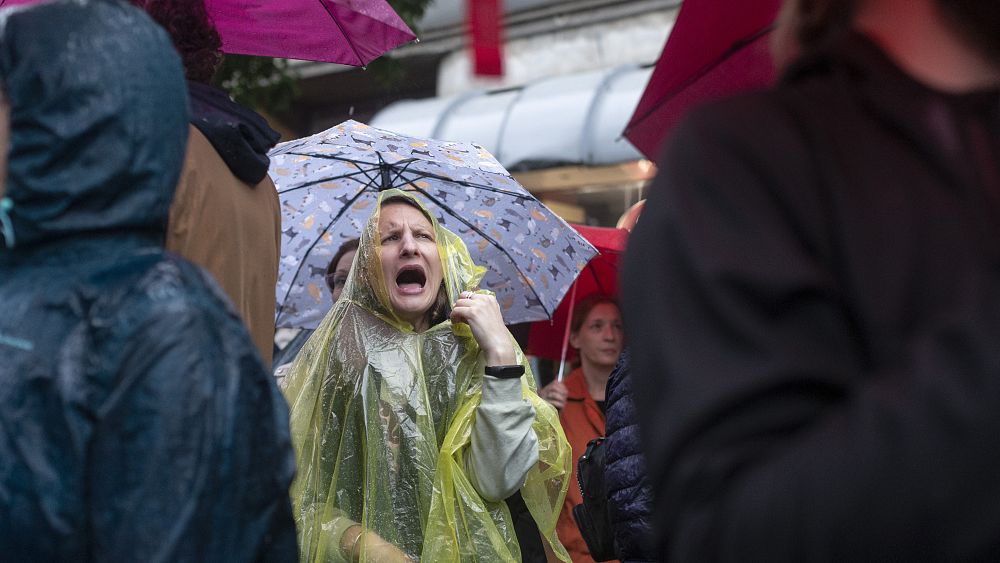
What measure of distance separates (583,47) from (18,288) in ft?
35.1

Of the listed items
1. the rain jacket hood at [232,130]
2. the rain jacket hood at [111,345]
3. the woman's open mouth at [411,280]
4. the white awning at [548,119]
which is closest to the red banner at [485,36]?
the rain jacket hood at [232,130]

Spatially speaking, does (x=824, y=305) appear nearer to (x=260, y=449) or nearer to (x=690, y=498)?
(x=690, y=498)

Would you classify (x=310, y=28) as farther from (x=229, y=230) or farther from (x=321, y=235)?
(x=229, y=230)

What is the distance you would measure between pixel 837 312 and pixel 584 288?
5012 mm

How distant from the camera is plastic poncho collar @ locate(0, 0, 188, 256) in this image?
1324 millimetres

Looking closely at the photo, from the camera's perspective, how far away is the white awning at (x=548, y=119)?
10.1m

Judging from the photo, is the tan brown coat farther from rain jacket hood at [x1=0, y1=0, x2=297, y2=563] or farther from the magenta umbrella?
the magenta umbrella

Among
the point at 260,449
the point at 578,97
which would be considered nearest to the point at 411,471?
the point at 260,449

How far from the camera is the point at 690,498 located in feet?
3.05

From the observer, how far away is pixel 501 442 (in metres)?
3.17

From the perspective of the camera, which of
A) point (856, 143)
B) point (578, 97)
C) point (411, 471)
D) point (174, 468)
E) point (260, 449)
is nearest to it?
point (856, 143)

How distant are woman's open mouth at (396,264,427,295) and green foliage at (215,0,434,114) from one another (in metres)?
2.92

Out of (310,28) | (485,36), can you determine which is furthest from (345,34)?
(485,36)

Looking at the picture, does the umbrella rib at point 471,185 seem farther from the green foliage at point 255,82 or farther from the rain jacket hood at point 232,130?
the green foliage at point 255,82
